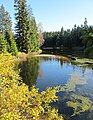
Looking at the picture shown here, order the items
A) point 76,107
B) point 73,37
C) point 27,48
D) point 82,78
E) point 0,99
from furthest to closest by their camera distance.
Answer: point 73,37
point 27,48
point 82,78
point 76,107
point 0,99

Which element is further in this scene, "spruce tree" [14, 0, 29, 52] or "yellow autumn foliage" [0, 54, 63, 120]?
"spruce tree" [14, 0, 29, 52]

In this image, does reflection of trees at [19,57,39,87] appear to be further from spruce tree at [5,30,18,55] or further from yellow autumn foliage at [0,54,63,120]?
yellow autumn foliage at [0,54,63,120]

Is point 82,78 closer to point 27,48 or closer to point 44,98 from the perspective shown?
point 44,98

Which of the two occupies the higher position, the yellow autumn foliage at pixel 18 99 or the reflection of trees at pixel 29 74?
the yellow autumn foliage at pixel 18 99

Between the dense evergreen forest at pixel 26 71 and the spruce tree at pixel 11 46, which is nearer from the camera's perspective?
the dense evergreen forest at pixel 26 71

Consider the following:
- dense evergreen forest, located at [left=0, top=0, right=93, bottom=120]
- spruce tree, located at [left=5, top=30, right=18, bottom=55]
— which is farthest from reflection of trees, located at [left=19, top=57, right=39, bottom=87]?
spruce tree, located at [left=5, top=30, right=18, bottom=55]

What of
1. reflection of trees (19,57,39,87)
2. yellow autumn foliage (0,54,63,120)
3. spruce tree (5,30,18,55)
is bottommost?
reflection of trees (19,57,39,87)

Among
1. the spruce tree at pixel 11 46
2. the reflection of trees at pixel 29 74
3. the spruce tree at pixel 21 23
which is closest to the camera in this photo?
the reflection of trees at pixel 29 74

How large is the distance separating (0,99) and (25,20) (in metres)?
59.4

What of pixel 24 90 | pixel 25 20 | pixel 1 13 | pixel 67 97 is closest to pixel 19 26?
pixel 25 20

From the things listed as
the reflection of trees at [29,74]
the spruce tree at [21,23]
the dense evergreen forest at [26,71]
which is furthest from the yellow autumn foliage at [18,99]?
the spruce tree at [21,23]

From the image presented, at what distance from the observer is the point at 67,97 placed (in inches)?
755

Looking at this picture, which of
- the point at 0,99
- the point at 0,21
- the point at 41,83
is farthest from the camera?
the point at 0,21

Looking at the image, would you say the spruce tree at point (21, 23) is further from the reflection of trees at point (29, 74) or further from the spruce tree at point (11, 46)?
the reflection of trees at point (29, 74)
